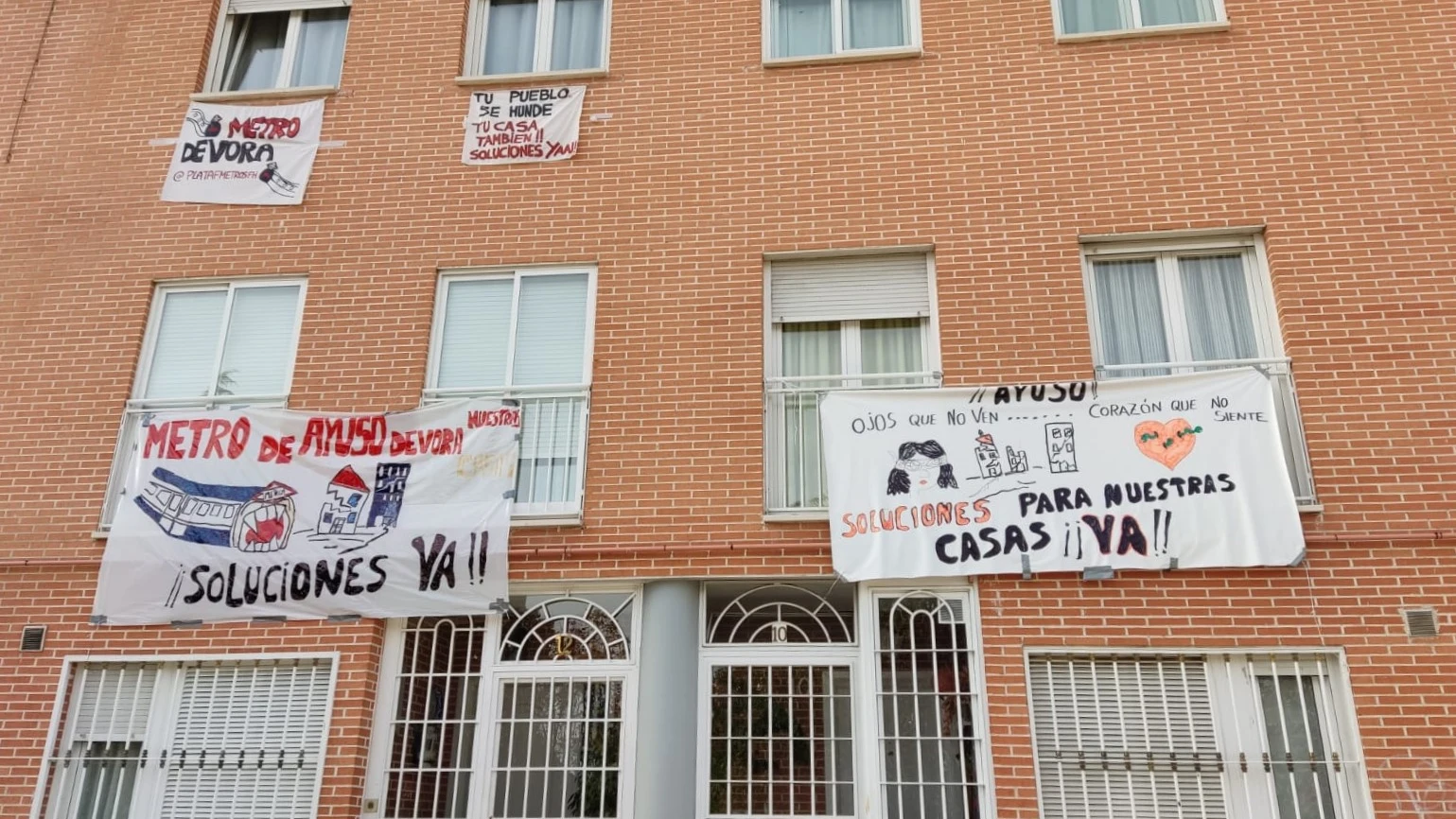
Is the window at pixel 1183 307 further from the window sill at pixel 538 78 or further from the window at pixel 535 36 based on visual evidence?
the window at pixel 535 36

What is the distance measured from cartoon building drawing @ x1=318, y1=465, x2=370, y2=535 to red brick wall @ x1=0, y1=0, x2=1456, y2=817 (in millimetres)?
680

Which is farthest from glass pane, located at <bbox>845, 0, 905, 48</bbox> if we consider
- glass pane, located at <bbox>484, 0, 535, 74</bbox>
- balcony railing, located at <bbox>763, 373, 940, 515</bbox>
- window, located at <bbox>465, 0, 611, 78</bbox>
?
balcony railing, located at <bbox>763, 373, 940, 515</bbox>

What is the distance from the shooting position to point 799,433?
7266mm

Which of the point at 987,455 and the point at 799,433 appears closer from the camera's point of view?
the point at 987,455

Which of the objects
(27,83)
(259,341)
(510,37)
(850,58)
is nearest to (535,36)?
(510,37)

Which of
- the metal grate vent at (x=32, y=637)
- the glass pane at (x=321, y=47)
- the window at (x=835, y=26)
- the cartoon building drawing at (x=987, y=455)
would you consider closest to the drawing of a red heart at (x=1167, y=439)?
the cartoon building drawing at (x=987, y=455)

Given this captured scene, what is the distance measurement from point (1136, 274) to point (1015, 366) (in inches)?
50.2

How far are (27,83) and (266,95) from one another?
2266 millimetres

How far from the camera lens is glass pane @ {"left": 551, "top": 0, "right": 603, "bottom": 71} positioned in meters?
8.66

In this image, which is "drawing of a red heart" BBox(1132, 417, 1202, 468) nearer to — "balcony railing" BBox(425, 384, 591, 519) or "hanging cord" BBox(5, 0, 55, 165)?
"balcony railing" BBox(425, 384, 591, 519)

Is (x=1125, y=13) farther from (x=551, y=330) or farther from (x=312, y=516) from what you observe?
(x=312, y=516)

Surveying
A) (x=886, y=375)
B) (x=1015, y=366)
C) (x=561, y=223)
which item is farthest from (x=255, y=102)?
(x=1015, y=366)

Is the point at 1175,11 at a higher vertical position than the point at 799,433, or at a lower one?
higher

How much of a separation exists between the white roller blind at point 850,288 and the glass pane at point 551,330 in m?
1.50
